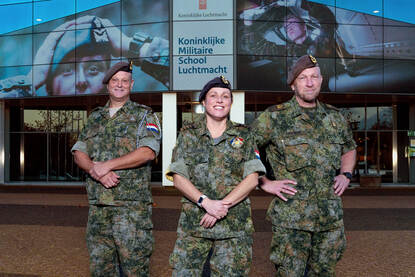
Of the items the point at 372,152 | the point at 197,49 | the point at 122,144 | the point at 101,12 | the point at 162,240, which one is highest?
the point at 101,12

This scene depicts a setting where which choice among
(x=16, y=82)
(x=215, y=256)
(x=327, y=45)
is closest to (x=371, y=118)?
(x=327, y=45)

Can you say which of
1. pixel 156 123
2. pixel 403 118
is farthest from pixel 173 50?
pixel 156 123

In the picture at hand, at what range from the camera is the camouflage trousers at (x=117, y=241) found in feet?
11.3

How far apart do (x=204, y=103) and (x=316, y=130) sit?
3.02 ft

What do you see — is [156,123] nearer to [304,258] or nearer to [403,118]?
[304,258]

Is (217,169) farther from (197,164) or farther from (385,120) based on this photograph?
(385,120)

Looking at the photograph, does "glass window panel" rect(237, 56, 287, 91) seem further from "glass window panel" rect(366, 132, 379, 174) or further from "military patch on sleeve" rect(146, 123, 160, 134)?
"military patch on sleeve" rect(146, 123, 160, 134)

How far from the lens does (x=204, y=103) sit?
3.23 metres

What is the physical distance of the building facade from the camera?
16.5m

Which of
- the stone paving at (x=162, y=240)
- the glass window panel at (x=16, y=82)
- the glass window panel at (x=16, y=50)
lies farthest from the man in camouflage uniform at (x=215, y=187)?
the glass window panel at (x=16, y=50)

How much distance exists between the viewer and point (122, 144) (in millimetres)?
3582

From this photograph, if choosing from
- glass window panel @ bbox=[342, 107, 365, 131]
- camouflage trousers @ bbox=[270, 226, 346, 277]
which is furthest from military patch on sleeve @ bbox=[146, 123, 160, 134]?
glass window panel @ bbox=[342, 107, 365, 131]

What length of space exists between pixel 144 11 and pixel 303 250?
15472 millimetres

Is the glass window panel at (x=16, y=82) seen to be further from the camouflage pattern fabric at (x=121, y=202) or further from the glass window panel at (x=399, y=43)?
the camouflage pattern fabric at (x=121, y=202)
